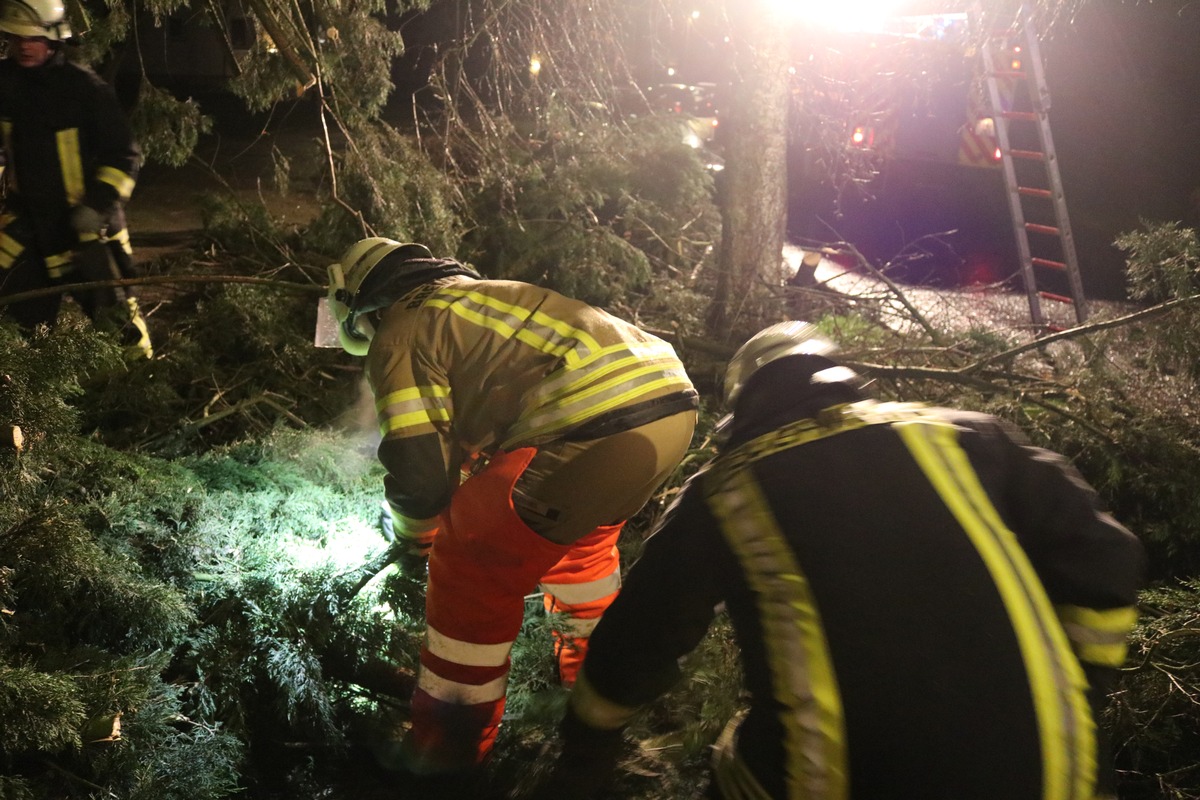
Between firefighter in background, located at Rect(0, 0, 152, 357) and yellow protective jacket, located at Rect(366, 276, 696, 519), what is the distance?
6.91 ft

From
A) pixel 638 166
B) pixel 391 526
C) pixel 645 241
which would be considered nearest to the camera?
pixel 391 526

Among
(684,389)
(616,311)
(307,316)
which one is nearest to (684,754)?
(684,389)

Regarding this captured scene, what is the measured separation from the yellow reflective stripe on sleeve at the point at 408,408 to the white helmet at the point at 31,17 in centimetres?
271

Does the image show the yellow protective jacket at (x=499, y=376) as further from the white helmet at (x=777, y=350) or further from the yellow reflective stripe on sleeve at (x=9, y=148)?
the yellow reflective stripe on sleeve at (x=9, y=148)

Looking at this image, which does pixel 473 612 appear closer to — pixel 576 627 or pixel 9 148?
pixel 576 627

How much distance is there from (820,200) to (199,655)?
949 centimetres

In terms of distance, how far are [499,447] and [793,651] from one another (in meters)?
1.39

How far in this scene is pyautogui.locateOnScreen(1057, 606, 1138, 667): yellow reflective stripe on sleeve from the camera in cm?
144

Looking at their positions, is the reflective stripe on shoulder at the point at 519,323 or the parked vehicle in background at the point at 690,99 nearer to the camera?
the reflective stripe on shoulder at the point at 519,323

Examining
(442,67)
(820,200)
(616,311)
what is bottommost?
(820,200)

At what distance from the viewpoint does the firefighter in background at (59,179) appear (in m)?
3.78

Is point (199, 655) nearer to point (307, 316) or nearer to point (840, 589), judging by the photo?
point (840, 589)

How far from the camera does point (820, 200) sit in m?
10.5

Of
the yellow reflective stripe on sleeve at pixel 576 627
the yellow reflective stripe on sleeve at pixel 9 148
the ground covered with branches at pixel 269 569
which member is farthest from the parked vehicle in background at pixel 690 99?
the yellow reflective stripe on sleeve at pixel 576 627
